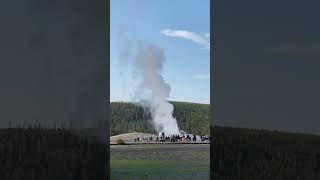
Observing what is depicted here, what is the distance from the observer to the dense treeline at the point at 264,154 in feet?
26.1

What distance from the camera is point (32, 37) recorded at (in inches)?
308

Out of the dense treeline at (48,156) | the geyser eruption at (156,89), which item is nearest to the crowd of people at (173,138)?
the geyser eruption at (156,89)

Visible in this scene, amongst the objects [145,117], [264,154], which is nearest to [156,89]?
[145,117]

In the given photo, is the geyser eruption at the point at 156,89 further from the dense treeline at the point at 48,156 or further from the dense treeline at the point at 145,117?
the dense treeline at the point at 48,156

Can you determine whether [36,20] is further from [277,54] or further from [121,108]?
[121,108]

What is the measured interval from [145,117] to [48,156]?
8.90 m

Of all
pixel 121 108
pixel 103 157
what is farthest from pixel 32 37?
pixel 121 108

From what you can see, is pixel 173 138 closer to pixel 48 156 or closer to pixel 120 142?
pixel 120 142

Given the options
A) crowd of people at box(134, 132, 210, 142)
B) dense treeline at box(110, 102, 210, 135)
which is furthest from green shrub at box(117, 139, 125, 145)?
crowd of people at box(134, 132, 210, 142)

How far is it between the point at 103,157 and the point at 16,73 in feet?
7.87

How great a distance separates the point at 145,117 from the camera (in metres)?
16.8

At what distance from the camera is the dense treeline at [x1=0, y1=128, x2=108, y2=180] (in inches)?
296

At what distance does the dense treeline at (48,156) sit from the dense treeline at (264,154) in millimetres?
2174

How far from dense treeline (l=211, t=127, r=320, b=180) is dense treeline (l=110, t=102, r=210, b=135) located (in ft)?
24.6
